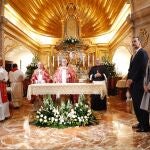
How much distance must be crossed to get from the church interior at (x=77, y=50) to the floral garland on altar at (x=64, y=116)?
0.20 m

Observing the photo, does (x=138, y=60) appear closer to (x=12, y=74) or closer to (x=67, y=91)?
(x=67, y=91)

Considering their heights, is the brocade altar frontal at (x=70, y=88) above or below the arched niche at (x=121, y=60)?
below

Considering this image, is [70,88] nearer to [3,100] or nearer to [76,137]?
[76,137]

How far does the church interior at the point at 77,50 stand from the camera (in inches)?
200

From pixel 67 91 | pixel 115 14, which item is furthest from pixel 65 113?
pixel 115 14

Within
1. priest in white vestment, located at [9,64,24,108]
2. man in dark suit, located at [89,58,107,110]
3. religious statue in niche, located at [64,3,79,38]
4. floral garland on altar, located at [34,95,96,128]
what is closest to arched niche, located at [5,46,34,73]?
priest in white vestment, located at [9,64,24,108]

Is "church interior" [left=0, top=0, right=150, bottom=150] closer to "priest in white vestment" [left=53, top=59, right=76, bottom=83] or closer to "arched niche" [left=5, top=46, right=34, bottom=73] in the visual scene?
"arched niche" [left=5, top=46, right=34, bottom=73]

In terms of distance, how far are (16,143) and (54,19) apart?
13322mm

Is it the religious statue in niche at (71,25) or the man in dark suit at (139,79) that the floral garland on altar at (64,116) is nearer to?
the man in dark suit at (139,79)

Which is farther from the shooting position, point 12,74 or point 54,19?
point 54,19

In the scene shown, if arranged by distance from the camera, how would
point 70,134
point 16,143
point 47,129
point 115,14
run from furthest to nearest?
point 115,14 → point 47,129 → point 70,134 → point 16,143

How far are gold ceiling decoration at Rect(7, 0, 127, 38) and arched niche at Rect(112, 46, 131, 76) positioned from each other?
5.70ft

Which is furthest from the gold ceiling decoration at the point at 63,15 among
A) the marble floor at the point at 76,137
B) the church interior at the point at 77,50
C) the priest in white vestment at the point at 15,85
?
the marble floor at the point at 76,137

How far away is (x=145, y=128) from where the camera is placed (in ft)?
18.3
